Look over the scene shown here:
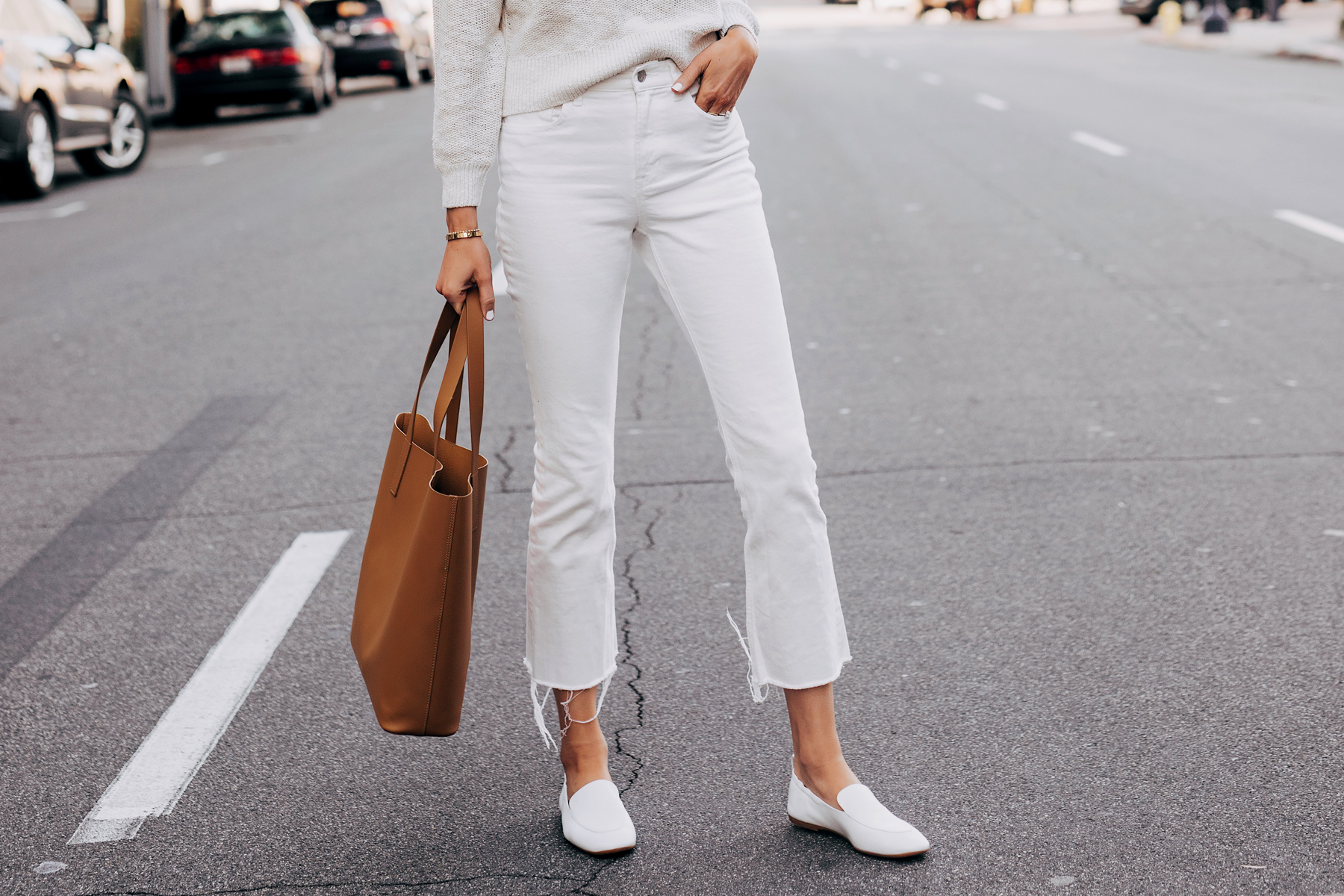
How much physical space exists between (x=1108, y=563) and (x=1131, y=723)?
0.93 metres

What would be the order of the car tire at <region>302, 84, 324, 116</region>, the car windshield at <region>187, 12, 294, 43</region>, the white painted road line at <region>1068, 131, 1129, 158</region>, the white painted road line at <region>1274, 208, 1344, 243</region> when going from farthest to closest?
the car tire at <region>302, 84, 324, 116</region>
the car windshield at <region>187, 12, 294, 43</region>
the white painted road line at <region>1068, 131, 1129, 158</region>
the white painted road line at <region>1274, 208, 1344, 243</region>

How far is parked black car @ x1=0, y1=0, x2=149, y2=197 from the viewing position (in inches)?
466

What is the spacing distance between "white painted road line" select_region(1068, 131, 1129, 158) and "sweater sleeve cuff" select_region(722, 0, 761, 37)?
9705mm

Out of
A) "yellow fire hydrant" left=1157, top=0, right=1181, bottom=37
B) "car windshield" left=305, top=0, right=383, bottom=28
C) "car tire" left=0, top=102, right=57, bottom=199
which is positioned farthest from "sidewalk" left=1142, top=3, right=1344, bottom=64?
"car tire" left=0, top=102, right=57, bottom=199

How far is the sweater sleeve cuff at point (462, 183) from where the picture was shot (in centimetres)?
240

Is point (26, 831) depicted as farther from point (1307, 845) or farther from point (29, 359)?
point (29, 359)

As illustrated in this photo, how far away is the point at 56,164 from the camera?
15.6m

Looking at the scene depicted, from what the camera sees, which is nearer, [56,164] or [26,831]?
[26,831]

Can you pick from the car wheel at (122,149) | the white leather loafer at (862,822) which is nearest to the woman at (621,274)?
the white leather loafer at (862,822)

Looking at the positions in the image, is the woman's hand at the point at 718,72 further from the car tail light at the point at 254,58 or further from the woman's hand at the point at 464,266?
the car tail light at the point at 254,58

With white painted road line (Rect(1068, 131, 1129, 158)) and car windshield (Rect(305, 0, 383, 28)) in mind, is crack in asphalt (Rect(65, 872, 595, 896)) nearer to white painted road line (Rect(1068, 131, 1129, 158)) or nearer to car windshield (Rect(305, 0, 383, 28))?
white painted road line (Rect(1068, 131, 1129, 158))

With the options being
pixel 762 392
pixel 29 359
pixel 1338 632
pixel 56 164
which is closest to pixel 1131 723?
pixel 1338 632

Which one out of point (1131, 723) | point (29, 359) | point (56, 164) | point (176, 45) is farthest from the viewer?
point (176, 45)

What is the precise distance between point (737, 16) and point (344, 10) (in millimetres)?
22528
